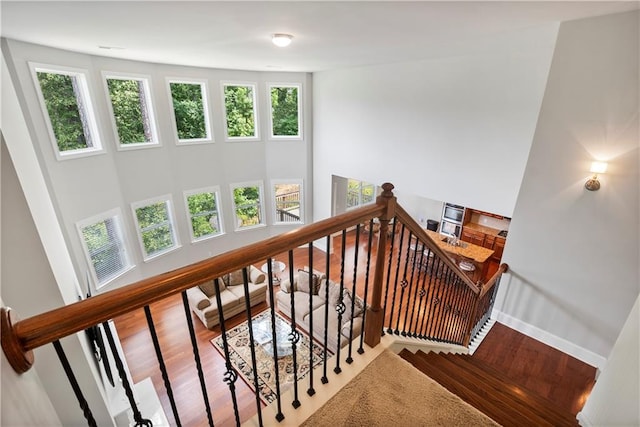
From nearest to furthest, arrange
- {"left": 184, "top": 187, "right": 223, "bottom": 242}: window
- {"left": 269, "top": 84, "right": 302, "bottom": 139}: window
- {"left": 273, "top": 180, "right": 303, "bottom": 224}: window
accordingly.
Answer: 1. {"left": 184, "top": 187, "right": 223, "bottom": 242}: window
2. {"left": 269, "top": 84, "right": 302, "bottom": 139}: window
3. {"left": 273, "top": 180, "right": 303, "bottom": 224}: window

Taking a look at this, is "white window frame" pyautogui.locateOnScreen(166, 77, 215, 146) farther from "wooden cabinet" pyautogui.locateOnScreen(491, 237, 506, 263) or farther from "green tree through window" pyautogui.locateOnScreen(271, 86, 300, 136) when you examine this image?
"wooden cabinet" pyautogui.locateOnScreen(491, 237, 506, 263)

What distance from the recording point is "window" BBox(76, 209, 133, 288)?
212 inches

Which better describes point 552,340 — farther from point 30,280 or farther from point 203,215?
point 203,215

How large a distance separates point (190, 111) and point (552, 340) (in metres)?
8.30

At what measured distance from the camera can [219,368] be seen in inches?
187

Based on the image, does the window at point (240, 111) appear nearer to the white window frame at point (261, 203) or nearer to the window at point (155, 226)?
the white window frame at point (261, 203)

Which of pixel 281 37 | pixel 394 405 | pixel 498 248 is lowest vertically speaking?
pixel 498 248

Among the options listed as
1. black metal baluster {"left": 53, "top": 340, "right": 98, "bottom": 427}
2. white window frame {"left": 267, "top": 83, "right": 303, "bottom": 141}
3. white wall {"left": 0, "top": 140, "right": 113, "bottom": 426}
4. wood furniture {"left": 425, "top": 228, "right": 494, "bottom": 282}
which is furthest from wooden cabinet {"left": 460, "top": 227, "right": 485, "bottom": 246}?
black metal baluster {"left": 53, "top": 340, "right": 98, "bottom": 427}

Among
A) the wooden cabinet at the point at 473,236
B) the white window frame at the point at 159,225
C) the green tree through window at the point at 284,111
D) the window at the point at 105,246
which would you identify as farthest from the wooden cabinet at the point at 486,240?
the window at the point at 105,246

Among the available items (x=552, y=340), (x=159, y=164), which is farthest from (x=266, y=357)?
(x=159, y=164)

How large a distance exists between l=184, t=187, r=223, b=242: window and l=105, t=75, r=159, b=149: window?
1.56 metres

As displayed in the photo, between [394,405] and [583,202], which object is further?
[583,202]

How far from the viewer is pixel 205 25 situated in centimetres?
312

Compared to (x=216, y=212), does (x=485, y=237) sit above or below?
below
